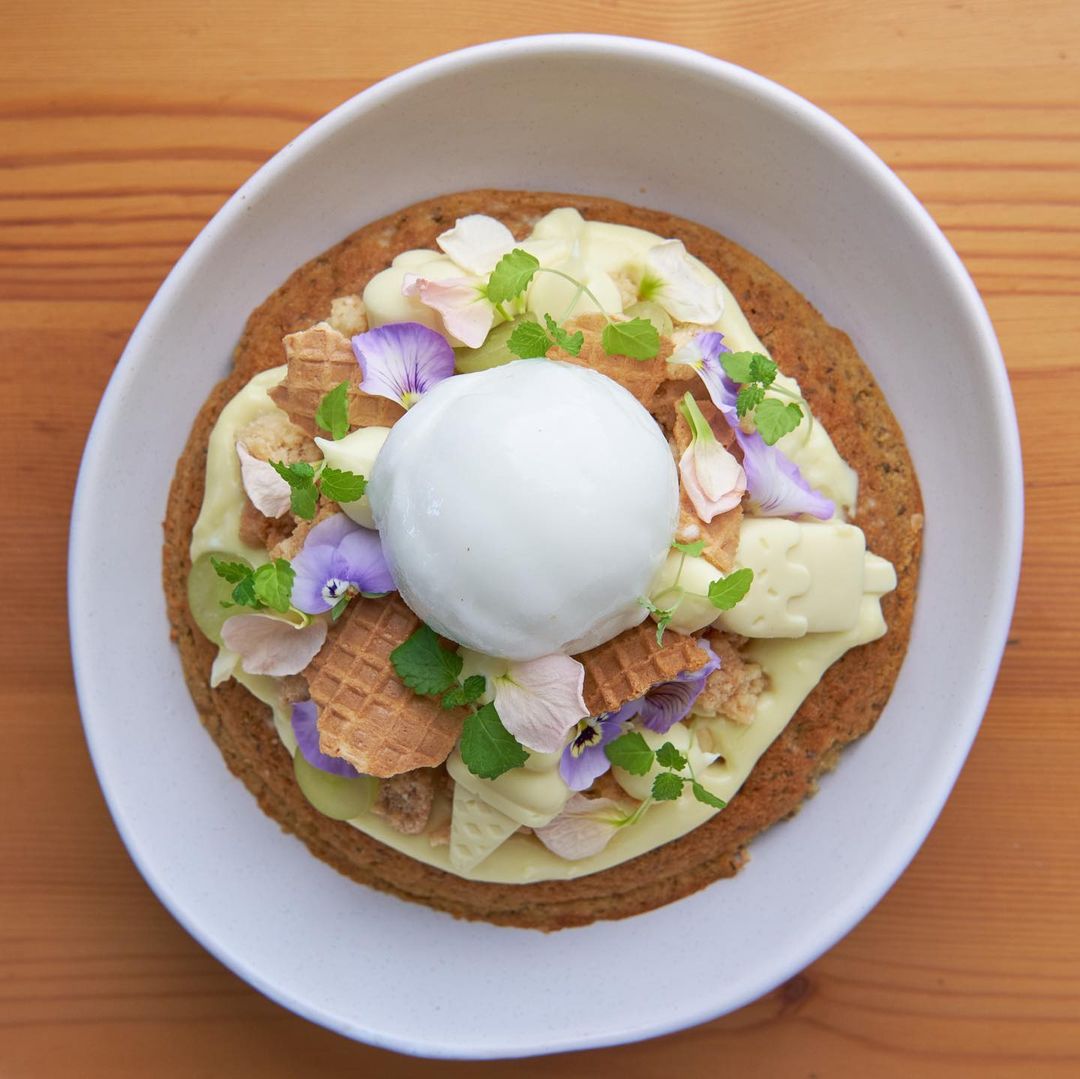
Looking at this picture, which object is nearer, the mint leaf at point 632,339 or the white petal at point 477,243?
the mint leaf at point 632,339

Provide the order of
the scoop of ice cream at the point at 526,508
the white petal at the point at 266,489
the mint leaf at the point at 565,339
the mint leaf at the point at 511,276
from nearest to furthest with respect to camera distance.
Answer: the scoop of ice cream at the point at 526,508 → the mint leaf at the point at 565,339 → the mint leaf at the point at 511,276 → the white petal at the point at 266,489

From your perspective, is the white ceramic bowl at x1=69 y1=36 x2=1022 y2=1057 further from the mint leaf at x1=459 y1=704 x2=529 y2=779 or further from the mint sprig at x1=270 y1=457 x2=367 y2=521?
the mint leaf at x1=459 y1=704 x2=529 y2=779

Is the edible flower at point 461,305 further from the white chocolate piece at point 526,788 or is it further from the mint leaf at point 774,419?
the white chocolate piece at point 526,788

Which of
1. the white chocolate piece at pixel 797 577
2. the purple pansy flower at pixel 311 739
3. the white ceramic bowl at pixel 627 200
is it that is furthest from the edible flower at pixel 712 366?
the purple pansy flower at pixel 311 739

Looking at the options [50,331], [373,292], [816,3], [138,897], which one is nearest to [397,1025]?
[138,897]

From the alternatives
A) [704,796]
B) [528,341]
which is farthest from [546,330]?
[704,796]
